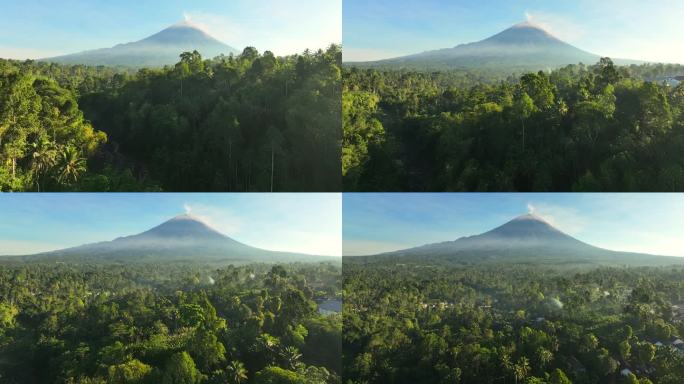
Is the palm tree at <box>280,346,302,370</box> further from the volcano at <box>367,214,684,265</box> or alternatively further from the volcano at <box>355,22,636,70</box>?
the volcano at <box>355,22,636,70</box>

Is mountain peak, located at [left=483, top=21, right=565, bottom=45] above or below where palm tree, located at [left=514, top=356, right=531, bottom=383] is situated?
above

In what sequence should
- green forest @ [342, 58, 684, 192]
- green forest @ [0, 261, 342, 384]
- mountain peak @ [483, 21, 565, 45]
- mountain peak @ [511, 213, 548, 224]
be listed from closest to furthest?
1. green forest @ [342, 58, 684, 192]
2. mountain peak @ [483, 21, 565, 45]
3. mountain peak @ [511, 213, 548, 224]
4. green forest @ [0, 261, 342, 384]

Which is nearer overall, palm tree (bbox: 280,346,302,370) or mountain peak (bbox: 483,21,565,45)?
mountain peak (bbox: 483,21,565,45)

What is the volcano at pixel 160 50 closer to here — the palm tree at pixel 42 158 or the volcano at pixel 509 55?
the palm tree at pixel 42 158

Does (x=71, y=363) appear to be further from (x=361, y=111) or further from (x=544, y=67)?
(x=544, y=67)

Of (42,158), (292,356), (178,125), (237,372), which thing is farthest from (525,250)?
(42,158)

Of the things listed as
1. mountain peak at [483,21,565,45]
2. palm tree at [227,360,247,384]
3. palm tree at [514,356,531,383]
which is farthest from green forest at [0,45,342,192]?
palm tree at [514,356,531,383]

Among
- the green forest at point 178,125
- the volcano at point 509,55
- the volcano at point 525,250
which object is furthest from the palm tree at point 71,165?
the volcano at point 525,250
